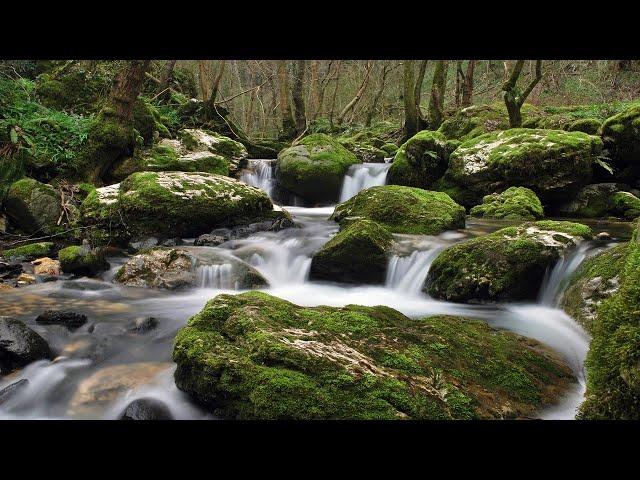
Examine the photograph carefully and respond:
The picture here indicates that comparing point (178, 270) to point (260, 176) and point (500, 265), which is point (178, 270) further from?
point (260, 176)

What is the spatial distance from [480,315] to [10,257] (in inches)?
300

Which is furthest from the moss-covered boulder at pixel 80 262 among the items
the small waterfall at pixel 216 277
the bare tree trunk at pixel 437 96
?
the bare tree trunk at pixel 437 96

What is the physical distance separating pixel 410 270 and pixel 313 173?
Result: 695 cm

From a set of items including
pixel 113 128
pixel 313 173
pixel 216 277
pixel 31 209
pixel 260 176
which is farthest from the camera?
pixel 260 176

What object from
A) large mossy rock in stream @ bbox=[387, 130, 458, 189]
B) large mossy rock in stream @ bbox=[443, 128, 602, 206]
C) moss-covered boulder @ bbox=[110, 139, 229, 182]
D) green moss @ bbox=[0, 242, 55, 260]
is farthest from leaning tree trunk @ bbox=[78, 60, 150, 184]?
large mossy rock in stream @ bbox=[443, 128, 602, 206]

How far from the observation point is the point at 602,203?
31.8 ft

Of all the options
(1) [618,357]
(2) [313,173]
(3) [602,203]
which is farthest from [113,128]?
(3) [602,203]

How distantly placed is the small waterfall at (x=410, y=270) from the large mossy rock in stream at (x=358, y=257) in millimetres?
141

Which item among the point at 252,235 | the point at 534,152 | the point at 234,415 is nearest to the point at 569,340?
the point at 234,415

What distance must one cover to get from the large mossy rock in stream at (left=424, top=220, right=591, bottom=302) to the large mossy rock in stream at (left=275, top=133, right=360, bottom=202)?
733cm

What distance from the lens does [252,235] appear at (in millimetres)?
9062

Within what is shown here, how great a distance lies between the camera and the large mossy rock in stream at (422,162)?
12.2m

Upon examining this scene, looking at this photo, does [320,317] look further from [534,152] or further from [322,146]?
[322,146]

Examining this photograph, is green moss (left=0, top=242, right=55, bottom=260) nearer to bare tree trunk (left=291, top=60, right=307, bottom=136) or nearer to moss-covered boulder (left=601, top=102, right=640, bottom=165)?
moss-covered boulder (left=601, top=102, right=640, bottom=165)
